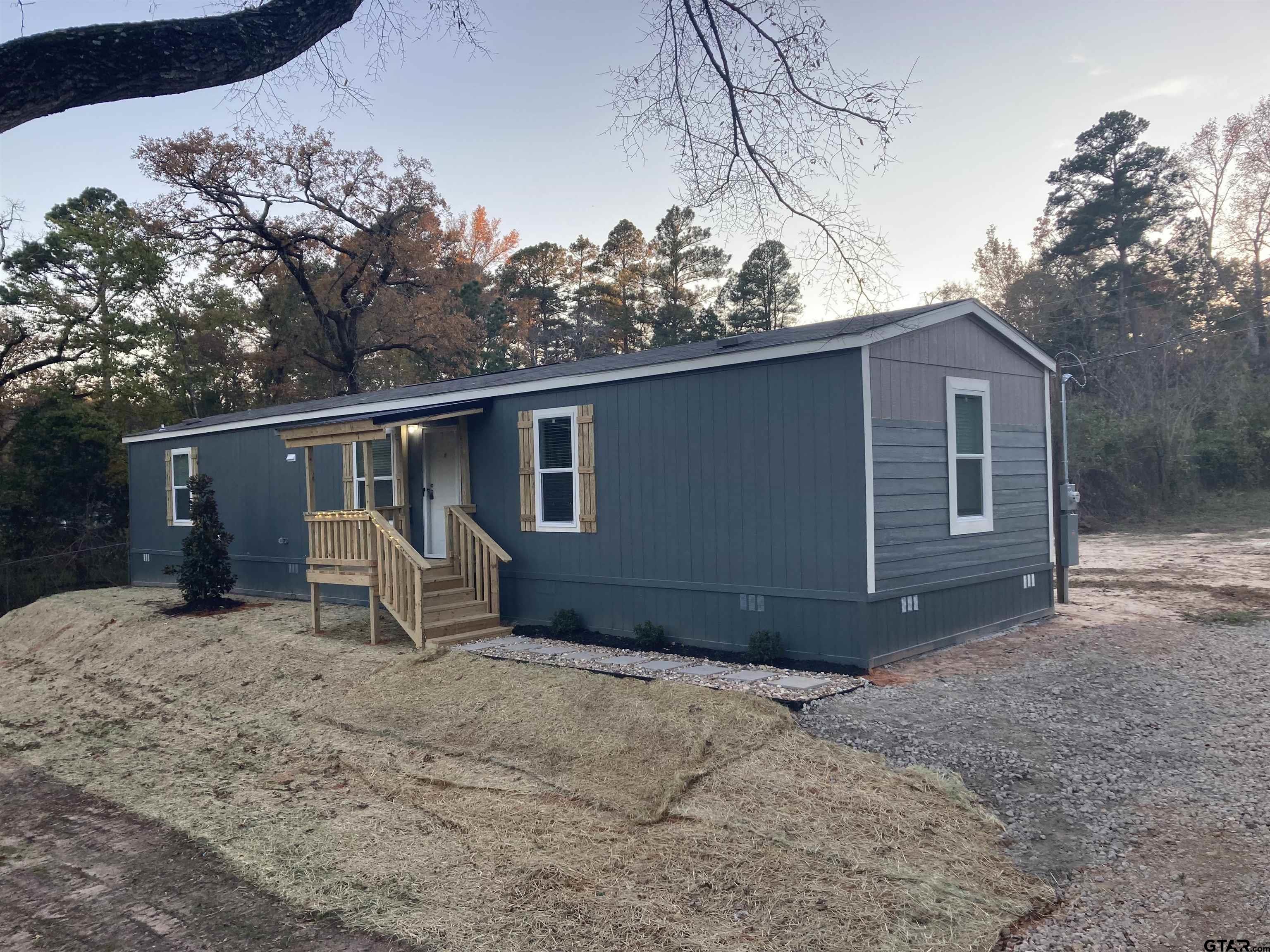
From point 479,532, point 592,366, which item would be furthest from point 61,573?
point 592,366

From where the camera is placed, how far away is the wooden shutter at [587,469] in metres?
8.98

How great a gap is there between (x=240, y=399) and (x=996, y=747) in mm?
25442

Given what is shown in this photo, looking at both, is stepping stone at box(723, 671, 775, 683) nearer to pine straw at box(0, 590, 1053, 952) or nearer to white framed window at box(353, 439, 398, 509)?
pine straw at box(0, 590, 1053, 952)

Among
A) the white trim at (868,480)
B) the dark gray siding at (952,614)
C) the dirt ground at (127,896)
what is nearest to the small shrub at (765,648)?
the dark gray siding at (952,614)

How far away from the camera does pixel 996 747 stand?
5.09 meters

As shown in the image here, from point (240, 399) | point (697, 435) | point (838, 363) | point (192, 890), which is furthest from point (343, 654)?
point (240, 399)

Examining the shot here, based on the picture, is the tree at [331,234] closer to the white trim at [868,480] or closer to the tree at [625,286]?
the tree at [625,286]

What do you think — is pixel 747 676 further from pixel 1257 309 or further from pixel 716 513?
pixel 1257 309

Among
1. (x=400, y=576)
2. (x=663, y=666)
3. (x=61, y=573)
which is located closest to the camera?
(x=663, y=666)

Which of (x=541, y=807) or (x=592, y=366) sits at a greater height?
(x=592, y=366)

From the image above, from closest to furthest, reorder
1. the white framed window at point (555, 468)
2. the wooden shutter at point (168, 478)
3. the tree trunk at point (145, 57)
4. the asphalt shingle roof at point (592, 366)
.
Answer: the tree trunk at point (145, 57)
the asphalt shingle roof at point (592, 366)
the white framed window at point (555, 468)
the wooden shutter at point (168, 478)

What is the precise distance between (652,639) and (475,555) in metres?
2.55

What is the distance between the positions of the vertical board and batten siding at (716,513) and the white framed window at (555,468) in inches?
4.7

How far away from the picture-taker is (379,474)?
11.5m
